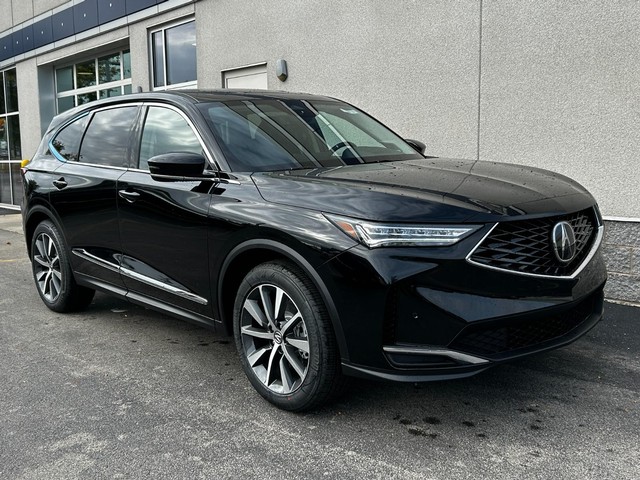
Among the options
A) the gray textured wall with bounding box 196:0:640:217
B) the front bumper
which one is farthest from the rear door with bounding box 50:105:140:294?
the gray textured wall with bounding box 196:0:640:217

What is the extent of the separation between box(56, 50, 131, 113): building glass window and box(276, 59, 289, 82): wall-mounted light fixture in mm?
5012

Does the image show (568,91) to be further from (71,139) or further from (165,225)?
(71,139)

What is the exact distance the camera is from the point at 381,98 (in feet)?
25.0

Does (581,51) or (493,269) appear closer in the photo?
(493,269)

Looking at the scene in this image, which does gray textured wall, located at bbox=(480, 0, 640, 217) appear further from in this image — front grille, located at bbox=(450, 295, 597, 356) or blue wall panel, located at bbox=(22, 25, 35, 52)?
blue wall panel, located at bbox=(22, 25, 35, 52)

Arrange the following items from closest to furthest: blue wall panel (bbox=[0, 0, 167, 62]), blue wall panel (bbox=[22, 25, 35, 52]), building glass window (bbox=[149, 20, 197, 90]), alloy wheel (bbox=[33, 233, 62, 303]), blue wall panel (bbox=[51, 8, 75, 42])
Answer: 1. alloy wheel (bbox=[33, 233, 62, 303])
2. building glass window (bbox=[149, 20, 197, 90])
3. blue wall panel (bbox=[0, 0, 167, 62])
4. blue wall panel (bbox=[51, 8, 75, 42])
5. blue wall panel (bbox=[22, 25, 35, 52])

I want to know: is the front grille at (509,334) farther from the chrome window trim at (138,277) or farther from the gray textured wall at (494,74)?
the gray textured wall at (494,74)

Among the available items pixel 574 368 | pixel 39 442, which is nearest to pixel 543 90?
pixel 574 368

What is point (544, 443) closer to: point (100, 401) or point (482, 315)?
point (482, 315)

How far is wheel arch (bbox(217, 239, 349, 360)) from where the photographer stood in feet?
9.71

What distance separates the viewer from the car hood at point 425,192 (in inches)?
113

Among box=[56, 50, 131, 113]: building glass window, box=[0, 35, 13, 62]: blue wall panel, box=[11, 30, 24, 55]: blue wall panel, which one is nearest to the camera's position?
box=[56, 50, 131, 113]: building glass window

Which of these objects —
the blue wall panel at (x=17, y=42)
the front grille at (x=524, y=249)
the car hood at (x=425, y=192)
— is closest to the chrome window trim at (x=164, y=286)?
the car hood at (x=425, y=192)

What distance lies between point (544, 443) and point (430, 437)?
51cm
